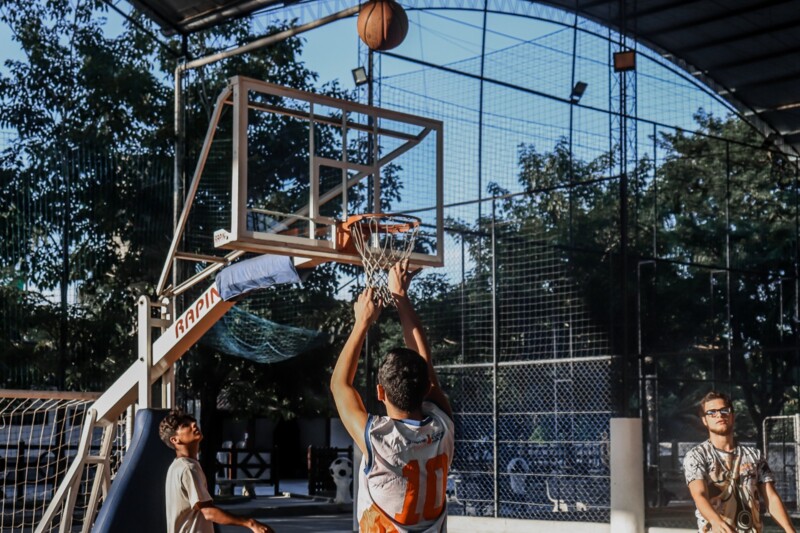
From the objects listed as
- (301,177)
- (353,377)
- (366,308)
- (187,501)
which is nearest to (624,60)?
(301,177)

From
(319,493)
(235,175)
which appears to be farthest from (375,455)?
(319,493)

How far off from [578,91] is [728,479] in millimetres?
12349

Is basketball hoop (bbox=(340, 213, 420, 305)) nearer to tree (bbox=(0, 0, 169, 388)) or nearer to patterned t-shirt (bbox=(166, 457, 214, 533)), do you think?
patterned t-shirt (bbox=(166, 457, 214, 533))

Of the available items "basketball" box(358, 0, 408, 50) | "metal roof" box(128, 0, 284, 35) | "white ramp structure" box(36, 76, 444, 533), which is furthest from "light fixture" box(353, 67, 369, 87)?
"white ramp structure" box(36, 76, 444, 533)

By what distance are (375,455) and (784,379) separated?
68.7ft

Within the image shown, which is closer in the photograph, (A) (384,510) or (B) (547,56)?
(A) (384,510)

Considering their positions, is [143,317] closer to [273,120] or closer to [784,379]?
[273,120]

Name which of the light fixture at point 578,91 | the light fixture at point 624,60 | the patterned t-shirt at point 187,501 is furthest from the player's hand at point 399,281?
the light fixture at point 578,91

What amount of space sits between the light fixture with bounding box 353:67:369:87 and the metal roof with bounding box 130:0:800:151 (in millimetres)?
2384

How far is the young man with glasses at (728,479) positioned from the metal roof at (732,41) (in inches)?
469

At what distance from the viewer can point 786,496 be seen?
720 inches

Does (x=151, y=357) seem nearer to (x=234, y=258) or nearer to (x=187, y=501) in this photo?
(x=234, y=258)

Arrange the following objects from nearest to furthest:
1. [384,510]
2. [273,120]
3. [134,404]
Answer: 1. [384,510]
2. [134,404]
3. [273,120]

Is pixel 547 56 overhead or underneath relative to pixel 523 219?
overhead
